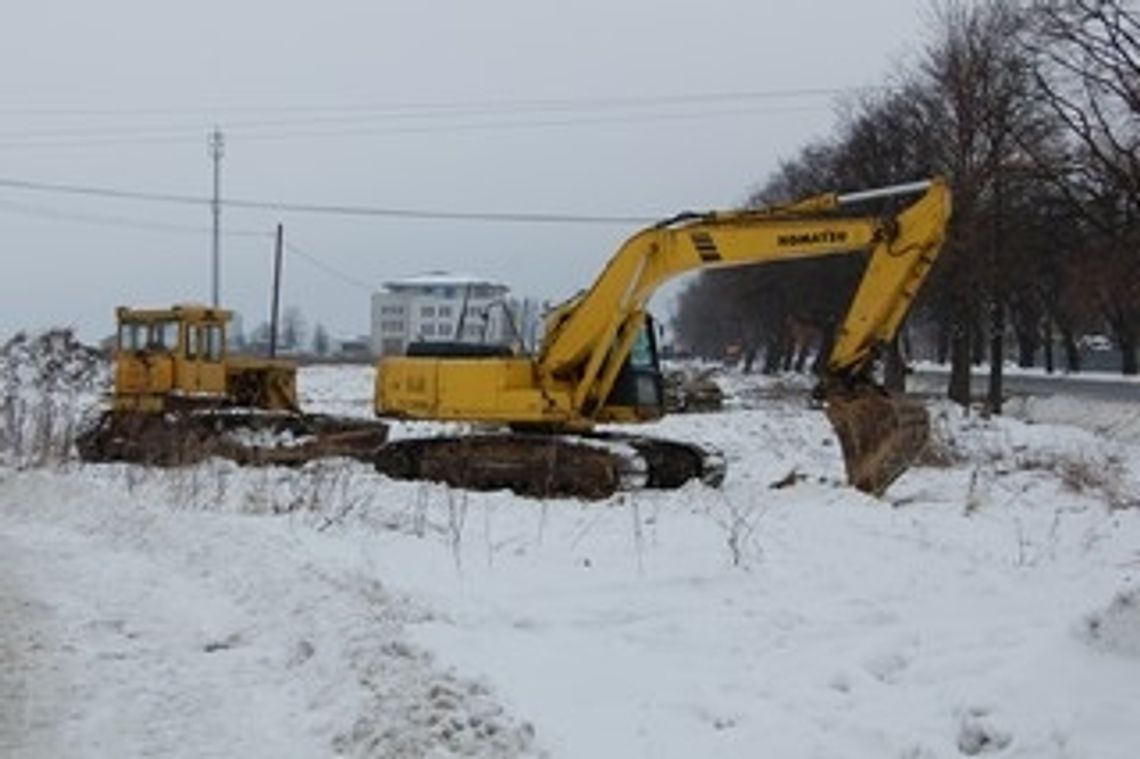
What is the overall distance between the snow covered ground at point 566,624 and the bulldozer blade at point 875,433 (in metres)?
0.84

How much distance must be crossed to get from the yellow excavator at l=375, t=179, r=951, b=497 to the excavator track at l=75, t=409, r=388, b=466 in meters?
2.54

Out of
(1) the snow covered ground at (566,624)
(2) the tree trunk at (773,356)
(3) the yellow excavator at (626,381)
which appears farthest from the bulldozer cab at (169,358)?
(2) the tree trunk at (773,356)

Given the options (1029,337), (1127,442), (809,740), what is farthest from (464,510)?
(1029,337)

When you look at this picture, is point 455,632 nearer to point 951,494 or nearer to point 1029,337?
point 951,494

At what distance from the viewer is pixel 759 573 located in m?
11.4

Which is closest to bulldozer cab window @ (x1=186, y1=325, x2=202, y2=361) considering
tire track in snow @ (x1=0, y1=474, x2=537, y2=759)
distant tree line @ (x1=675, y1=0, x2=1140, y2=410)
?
tire track in snow @ (x1=0, y1=474, x2=537, y2=759)

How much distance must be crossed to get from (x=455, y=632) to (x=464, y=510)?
6600 millimetres

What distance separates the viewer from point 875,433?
62.8 ft

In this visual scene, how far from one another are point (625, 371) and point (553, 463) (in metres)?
1.91

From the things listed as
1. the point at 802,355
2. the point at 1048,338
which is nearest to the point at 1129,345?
the point at 1048,338

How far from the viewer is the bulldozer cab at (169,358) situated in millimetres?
28219

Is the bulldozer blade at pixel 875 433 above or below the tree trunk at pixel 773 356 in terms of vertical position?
below

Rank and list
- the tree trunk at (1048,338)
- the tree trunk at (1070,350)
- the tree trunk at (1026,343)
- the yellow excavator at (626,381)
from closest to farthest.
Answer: the yellow excavator at (626,381) → the tree trunk at (1026,343) → the tree trunk at (1048,338) → the tree trunk at (1070,350)

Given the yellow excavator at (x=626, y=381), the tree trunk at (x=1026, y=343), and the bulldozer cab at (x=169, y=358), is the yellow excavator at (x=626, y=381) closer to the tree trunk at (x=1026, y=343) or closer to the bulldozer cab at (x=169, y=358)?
the bulldozer cab at (x=169, y=358)
